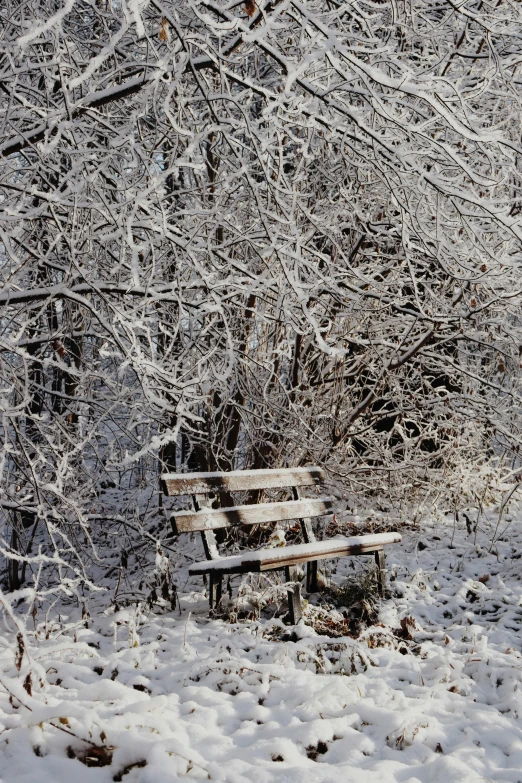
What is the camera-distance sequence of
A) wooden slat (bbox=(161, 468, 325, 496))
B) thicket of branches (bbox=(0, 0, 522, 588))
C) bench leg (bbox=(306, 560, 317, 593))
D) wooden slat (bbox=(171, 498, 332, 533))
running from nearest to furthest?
1. thicket of branches (bbox=(0, 0, 522, 588))
2. wooden slat (bbox=(171, 498, 332, 533))
3. wooden slat (bbox=(161, 468, 325, 496))
4. bench leg (bbox=(306, 560, 317, 593))

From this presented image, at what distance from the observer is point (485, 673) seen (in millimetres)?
3242

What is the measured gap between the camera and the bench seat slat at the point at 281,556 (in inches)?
141

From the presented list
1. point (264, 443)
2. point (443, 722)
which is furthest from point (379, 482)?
point (443, 722)

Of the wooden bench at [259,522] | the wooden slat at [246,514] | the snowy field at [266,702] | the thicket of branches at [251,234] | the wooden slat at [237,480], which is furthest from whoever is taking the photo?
the wooden slat at [237,480]


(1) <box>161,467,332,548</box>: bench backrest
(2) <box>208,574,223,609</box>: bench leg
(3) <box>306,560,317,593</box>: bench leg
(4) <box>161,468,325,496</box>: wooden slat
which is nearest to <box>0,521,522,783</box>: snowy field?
(2) <box>208,574,223,609</box>: bench leg

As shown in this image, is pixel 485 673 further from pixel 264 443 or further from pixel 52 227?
pixel 52 227

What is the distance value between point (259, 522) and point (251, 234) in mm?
1894

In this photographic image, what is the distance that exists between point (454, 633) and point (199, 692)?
1.85 m

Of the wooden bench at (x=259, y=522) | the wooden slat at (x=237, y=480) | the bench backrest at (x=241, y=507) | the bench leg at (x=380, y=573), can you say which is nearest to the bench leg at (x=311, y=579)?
the wooden bench at (x=259, y=522)

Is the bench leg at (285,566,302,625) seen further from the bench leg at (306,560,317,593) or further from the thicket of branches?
the thicket of branches

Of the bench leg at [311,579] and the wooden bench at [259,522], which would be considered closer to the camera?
the wooden bench at [259,522]

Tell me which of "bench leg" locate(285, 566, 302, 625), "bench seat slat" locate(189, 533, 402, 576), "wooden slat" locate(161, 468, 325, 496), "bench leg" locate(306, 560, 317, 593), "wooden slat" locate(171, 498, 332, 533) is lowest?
"bench leg" locate(306, 560, 317, 593)

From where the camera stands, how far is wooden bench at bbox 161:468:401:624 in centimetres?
371

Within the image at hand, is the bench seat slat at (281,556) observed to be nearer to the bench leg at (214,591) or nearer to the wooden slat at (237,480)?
the bench leg at (214,591)
